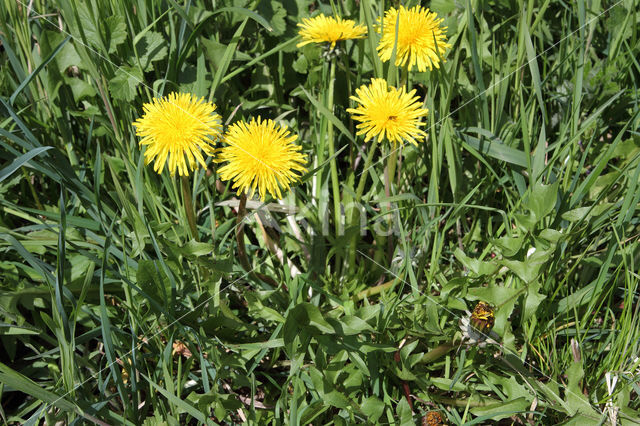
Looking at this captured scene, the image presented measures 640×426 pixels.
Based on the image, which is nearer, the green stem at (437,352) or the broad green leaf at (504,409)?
the broad green leaf at (504,409)

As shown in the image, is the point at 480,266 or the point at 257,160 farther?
the point at 480,266

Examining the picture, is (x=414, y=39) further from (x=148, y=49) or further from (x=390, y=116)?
(x=148, y=49)

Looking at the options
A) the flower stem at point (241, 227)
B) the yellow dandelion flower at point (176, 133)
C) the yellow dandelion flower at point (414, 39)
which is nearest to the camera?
the yellow dandelion flower at point (176, 133)

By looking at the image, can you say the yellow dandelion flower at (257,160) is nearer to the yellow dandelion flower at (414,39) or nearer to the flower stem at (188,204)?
the flower stem at (188,204)

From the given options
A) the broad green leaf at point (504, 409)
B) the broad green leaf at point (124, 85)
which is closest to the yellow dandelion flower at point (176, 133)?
the broad green leaf at point (124, 85)

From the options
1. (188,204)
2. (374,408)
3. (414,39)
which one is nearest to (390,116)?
(414,39)

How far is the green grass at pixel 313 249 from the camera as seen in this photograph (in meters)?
1.16

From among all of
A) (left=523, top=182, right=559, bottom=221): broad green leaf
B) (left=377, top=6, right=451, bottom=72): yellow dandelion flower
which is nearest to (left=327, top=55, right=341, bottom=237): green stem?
(left=377, top=6, right=451, bottom=72): yellow dandelion flower

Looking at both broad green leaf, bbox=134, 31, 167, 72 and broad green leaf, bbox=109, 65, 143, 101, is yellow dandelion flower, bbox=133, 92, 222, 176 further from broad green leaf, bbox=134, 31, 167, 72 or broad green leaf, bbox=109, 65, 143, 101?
broad green leaf, bbox=134, 31, 167, 72

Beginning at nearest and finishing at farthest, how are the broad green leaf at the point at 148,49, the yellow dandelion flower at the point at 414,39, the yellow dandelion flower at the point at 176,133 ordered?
the yellow dandelion flower at the point at 176,133, the yellow dandelion flower at the point at 414,39, the broad green leaf at the point at 148,49

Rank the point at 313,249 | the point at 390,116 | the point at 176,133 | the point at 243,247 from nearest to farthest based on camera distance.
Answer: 1. the point at 176,133
2. the point at 390,116
3. the point at 243,247
4. the point at 313,249

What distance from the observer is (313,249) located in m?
1.43

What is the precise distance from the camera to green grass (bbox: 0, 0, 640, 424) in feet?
3.80

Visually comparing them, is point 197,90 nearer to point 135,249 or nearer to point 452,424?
point 135,249
